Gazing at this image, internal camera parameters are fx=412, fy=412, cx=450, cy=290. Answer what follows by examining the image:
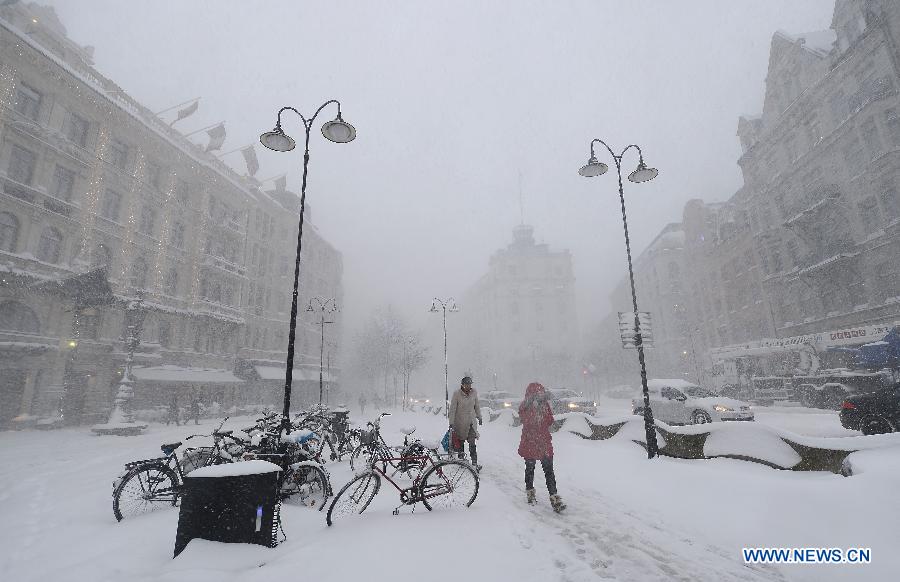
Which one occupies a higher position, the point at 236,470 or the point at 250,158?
the point at 250,158

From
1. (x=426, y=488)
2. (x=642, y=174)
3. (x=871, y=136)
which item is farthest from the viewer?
(x=871, y=136)

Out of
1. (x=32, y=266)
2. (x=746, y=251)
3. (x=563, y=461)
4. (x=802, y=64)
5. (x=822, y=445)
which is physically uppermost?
(x=802, y=64)

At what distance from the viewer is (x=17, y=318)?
20547 mm

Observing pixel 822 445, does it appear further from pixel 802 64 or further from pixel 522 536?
pixel 802 64

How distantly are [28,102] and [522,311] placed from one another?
83796 millimetres

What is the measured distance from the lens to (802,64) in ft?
99.5

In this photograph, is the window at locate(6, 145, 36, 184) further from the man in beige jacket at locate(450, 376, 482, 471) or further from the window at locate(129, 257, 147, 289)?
the man in beige jacket at locate(450, 376, 482, 471)

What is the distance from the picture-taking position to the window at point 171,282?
2855cm

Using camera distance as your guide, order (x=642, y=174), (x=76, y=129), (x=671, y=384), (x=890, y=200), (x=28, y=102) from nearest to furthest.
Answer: (x=642, y=174) < (x=671, y=384) < (x=28, y=102) < (x=890, y=200) < (x=76, y=129)

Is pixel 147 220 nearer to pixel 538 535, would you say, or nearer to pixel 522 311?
pixel 538 535

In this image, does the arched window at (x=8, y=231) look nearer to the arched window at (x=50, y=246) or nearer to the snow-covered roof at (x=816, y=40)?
the arched window at (x=50, y=246)

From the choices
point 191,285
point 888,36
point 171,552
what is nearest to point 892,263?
point 888,36

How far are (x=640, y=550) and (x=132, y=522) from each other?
710cm

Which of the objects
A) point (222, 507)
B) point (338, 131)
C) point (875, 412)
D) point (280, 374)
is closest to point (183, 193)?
point (280, 374)
